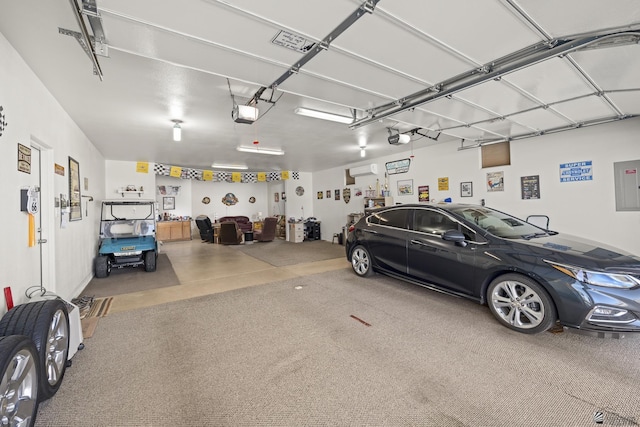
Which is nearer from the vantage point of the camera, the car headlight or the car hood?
the car headlight

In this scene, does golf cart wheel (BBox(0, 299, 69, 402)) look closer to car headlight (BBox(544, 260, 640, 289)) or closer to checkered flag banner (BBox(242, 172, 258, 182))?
car headlight (BBox(544, 260, 640, 289))

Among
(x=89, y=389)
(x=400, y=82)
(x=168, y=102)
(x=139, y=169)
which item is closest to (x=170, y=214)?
(x=139, y=169)

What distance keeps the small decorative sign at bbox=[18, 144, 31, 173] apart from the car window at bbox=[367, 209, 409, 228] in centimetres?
421

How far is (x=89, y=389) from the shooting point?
1.93 metres

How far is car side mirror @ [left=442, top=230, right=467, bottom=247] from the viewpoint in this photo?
3189 mm

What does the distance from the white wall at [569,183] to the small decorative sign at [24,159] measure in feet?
21.9

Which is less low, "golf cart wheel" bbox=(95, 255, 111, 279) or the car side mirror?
the car side mirror

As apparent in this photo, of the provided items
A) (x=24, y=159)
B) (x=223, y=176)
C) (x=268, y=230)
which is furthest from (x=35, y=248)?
(x=223, y=176)

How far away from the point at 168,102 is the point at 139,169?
18.4ft

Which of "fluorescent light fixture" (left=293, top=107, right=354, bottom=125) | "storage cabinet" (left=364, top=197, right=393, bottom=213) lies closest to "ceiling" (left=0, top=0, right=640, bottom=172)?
"fluorescent light fixture" (left=293, top=107, right=354, bottom=125)

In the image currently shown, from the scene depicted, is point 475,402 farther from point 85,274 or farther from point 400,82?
point 85,274

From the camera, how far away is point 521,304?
8.90 ft

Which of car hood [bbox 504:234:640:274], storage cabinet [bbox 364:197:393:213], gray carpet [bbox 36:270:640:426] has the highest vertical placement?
storage cabinet [bbox 364:197:393:213]

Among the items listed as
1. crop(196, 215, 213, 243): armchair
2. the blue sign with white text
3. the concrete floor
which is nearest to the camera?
the concrete floor
